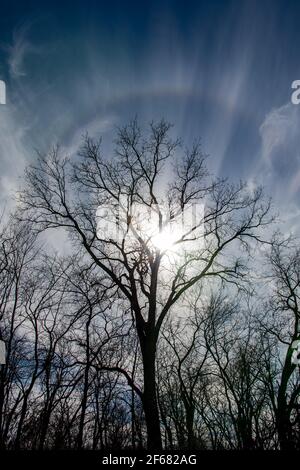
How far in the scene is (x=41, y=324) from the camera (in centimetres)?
1714

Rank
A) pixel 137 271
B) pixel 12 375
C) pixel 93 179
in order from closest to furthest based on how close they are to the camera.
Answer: pixel 137 271
pixel 93 179
pixel 12 375

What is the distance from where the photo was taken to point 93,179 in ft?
43.7

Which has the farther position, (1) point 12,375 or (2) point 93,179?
(1) point 12,375

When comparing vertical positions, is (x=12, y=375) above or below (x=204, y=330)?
below
